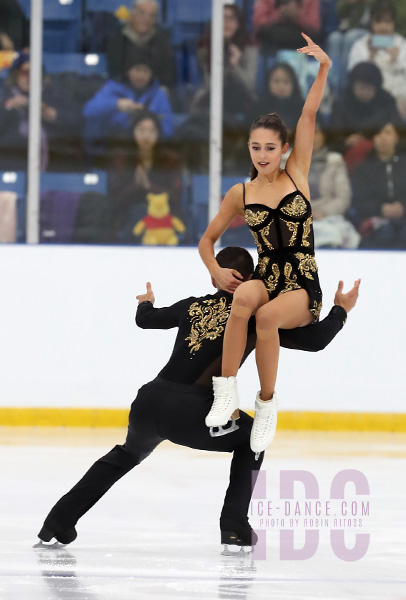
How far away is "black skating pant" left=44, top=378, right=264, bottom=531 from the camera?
4.18 m

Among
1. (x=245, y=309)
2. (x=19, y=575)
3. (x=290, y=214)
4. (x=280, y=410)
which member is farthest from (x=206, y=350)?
(x=280, y=410)

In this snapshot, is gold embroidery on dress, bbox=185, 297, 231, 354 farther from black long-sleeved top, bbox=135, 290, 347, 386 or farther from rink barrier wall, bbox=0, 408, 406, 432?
rink barrier wall, bbox=0, 408, 406, 432

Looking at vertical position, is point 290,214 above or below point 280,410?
above

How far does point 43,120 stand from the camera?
8.65 meters

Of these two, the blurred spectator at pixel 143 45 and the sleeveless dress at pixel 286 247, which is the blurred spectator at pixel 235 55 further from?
the sleeveless dress at pixel 286 247

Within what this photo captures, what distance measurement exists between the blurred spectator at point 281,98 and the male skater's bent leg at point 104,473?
4.66 meters

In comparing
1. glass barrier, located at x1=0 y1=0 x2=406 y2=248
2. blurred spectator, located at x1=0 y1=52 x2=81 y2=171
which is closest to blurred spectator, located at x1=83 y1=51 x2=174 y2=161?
glass barrier, located at x1=0 y1=0 x2=406 y2=248

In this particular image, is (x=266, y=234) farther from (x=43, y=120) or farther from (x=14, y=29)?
(x=14, y=29)

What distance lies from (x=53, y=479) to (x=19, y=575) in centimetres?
213

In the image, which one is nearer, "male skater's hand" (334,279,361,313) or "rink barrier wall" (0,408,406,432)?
"male skater's hand" (334,279,361,313)

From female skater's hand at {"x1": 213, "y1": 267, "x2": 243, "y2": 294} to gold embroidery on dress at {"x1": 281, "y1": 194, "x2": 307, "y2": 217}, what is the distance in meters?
0.28

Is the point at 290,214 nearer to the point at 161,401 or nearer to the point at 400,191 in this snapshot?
the point at 161,401

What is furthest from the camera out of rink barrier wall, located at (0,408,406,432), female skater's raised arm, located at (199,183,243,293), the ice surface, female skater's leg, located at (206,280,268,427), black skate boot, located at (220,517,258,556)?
rink barrier wall, located at (0,408,406,432)

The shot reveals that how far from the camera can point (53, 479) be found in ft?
19.6
